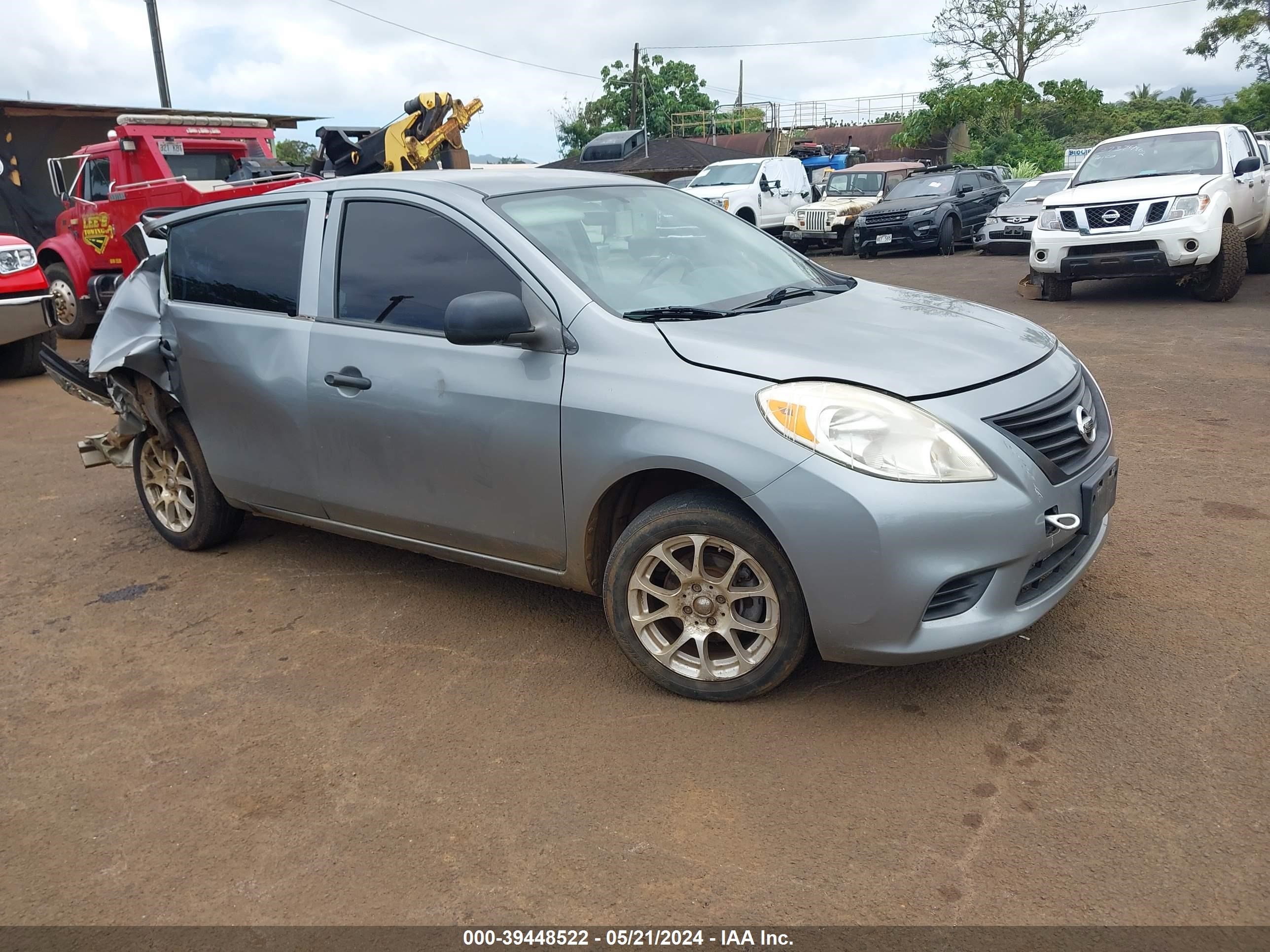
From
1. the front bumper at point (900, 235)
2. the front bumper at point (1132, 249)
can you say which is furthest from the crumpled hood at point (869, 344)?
the front bumper at point (900, 235)

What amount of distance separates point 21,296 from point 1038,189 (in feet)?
52.1

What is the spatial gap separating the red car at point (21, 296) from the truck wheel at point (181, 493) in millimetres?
5585

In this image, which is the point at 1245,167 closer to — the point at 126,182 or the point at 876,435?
the point at 876,435

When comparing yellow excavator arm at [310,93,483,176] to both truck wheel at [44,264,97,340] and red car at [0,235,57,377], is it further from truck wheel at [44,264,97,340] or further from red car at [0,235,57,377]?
red car at [0,235,57,377]

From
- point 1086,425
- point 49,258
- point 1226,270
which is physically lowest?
point 1226,270

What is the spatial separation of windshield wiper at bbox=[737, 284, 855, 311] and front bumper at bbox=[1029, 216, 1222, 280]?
7.61 m

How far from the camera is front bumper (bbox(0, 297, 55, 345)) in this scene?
31.9 feet

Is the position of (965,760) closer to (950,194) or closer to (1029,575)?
(1029,575)

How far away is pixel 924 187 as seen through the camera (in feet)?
67.1

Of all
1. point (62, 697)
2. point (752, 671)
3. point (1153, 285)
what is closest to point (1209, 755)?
point (752, 671)

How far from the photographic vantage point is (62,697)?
380 centimetres

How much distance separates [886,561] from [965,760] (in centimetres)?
63

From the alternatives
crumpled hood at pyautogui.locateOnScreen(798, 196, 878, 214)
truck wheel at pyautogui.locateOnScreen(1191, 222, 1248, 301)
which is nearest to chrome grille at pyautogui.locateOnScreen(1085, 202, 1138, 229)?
truck wheel at pyautogui.locateOnScreen(1191, 222, 1248, 301)

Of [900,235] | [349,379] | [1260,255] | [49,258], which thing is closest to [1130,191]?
[1260,255]
